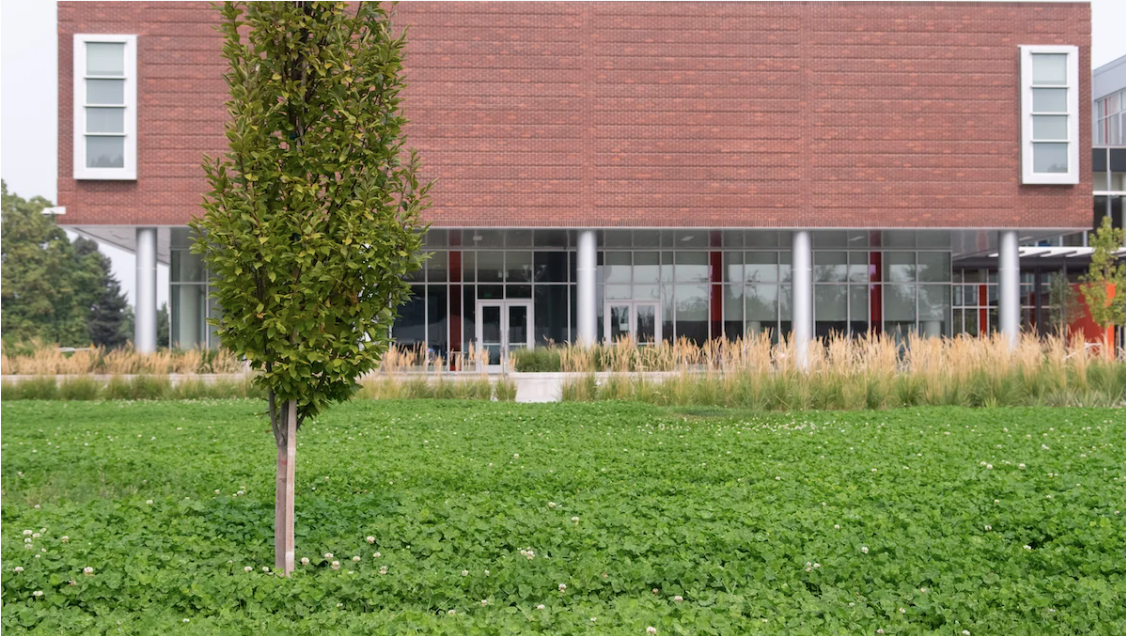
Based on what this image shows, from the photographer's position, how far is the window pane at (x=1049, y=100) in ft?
96.8

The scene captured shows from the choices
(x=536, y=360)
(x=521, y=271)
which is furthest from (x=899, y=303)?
(x=536, y=360)

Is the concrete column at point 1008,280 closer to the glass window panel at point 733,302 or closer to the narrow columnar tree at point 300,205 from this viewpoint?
the glass window panel at point 733,302

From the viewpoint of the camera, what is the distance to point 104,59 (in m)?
28.1

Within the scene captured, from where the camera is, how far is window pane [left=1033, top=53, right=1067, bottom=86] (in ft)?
96.9

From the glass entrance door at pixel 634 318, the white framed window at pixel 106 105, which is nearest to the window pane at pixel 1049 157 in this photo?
the glass entrance door at pixel 634 318

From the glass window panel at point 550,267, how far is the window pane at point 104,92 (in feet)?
45.3

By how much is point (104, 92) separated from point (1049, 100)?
29271mm

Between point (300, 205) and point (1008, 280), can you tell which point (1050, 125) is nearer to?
point (1008, 280)

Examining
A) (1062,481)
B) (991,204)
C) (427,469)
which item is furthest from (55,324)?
(1062,481)

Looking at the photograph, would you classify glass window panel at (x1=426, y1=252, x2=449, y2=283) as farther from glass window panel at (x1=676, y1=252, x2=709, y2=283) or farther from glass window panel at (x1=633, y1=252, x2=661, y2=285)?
glass window panel at (x1=676, y1=252, x2=709, y2=283)

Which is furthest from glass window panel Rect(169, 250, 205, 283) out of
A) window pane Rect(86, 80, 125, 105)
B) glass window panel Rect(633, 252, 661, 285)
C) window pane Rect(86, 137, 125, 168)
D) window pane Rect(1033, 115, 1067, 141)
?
window pane Rect(1033, 115, 1067, 141)

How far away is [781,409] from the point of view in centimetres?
1470

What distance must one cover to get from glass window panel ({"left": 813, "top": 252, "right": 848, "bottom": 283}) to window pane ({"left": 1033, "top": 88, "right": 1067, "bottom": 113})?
7.53m

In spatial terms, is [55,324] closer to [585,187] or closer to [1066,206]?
[585,187]
